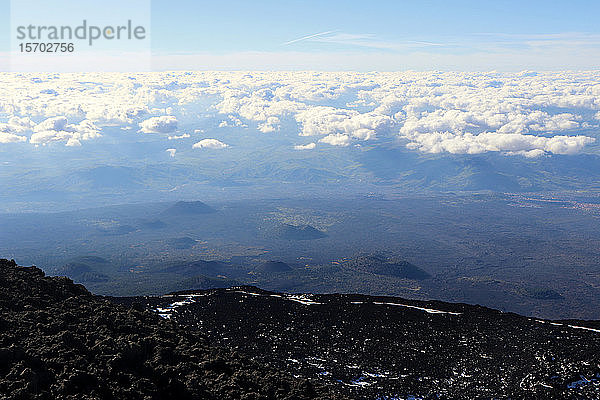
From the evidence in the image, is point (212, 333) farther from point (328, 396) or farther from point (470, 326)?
point (470, 326)

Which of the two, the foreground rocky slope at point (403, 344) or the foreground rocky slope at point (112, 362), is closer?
the foreground rocky slope at point (112, 362)

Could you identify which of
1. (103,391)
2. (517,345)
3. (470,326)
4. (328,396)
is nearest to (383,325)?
(470,326)

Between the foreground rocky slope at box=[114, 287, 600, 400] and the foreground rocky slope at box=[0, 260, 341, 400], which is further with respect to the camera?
the foreground rocky slope at box=[114, 287, 600, 400]

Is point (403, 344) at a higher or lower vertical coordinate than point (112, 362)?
lower

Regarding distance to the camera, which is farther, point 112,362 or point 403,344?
point 403,344

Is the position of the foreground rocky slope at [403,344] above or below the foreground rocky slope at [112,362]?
below
